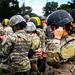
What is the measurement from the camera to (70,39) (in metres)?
5.31

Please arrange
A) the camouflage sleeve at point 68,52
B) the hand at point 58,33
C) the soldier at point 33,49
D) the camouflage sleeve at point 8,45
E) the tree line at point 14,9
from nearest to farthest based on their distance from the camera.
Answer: the camouflage sleeve at point 68,52 < the hand at point 58,33 < the camouflage sleeve at point 8,45 < the soldier at point 33,49 < the tree line at point 14,9

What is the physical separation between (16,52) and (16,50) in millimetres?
42

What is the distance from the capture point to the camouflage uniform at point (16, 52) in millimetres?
7613

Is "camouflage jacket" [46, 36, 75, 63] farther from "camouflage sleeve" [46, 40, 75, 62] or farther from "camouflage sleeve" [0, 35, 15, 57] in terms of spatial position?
"camouflage sleeve" [0, 35, 15, 57]

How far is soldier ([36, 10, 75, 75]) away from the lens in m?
5.19

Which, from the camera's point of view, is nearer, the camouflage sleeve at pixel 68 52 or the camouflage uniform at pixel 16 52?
the camouflage sleeve at pixel 68 52

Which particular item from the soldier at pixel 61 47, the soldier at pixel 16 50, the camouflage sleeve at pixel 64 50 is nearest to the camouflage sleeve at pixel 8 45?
the soldier at pixel 16 50

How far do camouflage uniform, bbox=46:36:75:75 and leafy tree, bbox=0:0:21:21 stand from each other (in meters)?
43.6

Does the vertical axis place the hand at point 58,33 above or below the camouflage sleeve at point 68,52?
above

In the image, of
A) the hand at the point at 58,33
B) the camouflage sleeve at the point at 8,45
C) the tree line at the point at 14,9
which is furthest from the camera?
the tree line at the point at 14,9

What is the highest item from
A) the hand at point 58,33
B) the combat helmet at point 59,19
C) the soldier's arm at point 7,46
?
the combat helmet at point 59,19

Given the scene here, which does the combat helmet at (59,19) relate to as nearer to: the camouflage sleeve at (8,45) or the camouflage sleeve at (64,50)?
the camouflage sleeve at (64,50)

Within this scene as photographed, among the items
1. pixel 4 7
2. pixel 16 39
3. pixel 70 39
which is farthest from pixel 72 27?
pixel 4 7

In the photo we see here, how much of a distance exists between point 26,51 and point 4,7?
46458mm
